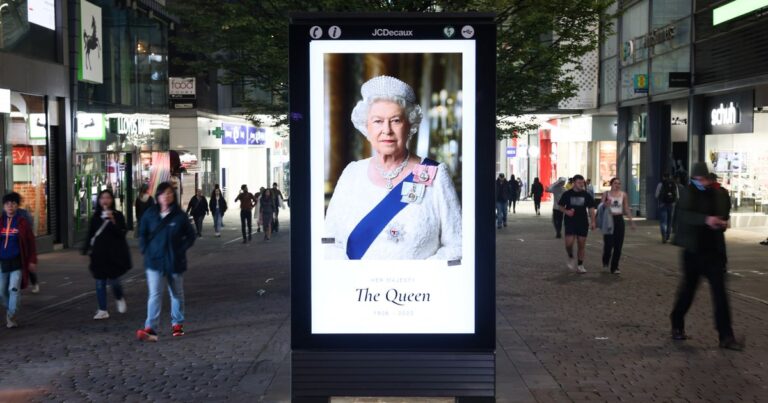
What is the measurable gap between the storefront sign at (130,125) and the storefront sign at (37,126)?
16.8ft

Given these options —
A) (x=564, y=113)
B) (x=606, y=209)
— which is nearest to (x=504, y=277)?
(x=606, y=209)

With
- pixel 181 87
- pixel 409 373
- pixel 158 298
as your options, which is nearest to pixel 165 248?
pixel 158 298

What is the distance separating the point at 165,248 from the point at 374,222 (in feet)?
18.6

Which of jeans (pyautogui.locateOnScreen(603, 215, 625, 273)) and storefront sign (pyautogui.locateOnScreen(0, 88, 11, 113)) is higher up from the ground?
storefront sign (pyautogui.locateOnScreen(0, 88, 11, 113))

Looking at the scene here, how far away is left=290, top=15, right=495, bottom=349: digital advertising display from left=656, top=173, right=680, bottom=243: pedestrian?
831 inches

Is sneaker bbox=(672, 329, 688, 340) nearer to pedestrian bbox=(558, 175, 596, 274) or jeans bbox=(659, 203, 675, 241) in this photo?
pedestrian bbox=(558, 175, 596, 274)

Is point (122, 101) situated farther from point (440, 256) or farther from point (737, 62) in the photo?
point (440, 256)

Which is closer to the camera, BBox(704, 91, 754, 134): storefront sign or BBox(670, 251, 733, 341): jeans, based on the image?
BBox(670, 251, 733, 341): jeans

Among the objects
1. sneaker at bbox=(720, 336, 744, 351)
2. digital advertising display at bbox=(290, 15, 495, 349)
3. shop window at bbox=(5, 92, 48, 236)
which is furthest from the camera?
shop window at bbox=(5, 92, 48, 236)

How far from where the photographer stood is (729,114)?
96.8 feet

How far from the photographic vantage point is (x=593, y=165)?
49.8 meters

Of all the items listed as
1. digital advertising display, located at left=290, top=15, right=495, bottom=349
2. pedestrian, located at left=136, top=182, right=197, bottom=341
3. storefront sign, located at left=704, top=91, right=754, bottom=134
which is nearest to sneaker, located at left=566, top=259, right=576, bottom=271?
pedestrian, located at left=136, top=182, right=197, bottom=341

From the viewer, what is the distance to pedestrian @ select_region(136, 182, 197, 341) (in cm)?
1162

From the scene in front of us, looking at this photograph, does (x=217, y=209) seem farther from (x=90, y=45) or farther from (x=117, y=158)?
(x=90, y=45)
